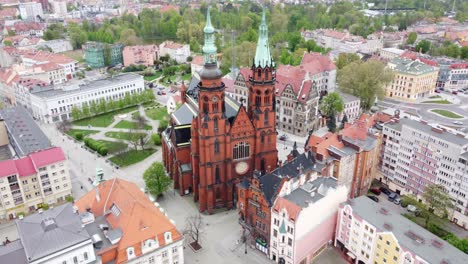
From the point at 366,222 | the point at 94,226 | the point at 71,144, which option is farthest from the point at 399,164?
the point at 71,144

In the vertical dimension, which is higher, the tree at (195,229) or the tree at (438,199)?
the tree at (438,199)

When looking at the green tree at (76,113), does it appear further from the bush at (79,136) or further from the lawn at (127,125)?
the bush at (79,136)

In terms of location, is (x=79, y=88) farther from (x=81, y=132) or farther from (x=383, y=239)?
(x=383, y=239)

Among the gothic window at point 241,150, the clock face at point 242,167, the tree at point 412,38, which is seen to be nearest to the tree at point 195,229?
the clock face at point 242,167

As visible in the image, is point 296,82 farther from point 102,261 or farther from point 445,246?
point 102,261

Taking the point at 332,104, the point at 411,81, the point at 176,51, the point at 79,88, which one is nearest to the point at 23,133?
the point at 79,88

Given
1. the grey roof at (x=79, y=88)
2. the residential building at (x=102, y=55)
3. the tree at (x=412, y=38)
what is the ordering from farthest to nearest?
the tree at (x=412, y=38)
the residential building at (x=102, y=55)
the grey roof at (x=79, y=88)
